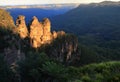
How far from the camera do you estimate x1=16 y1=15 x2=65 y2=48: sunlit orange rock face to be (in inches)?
3403

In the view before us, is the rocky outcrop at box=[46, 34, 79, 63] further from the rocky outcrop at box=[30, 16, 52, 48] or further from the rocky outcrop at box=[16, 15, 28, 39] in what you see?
the rocky outcrop at box=[16, 15, 28, 39]

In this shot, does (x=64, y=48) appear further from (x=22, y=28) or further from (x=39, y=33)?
(x=22, y=28)

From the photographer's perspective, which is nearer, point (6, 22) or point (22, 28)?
point (22, 28)

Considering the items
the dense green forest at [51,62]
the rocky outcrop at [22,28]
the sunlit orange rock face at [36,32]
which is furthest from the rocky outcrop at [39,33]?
the rocky outcrop at [22,28]

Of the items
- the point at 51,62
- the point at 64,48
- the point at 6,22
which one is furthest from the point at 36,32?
the point at 51,62

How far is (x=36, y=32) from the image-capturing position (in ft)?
295

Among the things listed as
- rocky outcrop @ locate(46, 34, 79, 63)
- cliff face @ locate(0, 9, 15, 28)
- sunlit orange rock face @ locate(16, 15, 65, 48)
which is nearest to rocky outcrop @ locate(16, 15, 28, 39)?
sunlit orange rock face @ locate(16, 15, 65, 48)

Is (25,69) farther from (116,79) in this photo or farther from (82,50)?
(82,50)

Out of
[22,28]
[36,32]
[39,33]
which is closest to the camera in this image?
[22,28]

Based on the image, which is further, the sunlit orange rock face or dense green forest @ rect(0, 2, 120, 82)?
the sunlit orange rock face

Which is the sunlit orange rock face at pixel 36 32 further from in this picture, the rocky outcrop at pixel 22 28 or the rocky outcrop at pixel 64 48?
the rocky outcrop at pixel 64 48

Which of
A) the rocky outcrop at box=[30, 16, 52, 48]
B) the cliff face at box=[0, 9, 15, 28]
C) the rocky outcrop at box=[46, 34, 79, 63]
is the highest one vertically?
the cliff face at box=[0, 9, 15, 28]

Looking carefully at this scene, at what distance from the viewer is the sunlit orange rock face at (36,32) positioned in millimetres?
86438

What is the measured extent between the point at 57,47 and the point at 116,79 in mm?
88499
